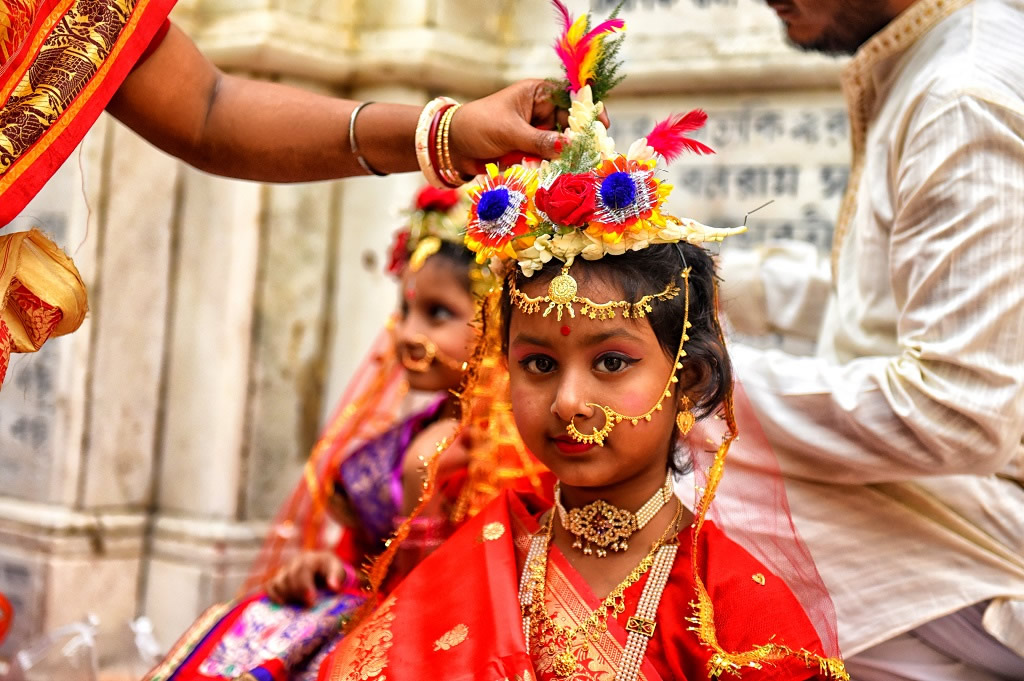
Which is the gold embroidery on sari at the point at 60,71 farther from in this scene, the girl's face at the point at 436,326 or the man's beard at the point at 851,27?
the man's beard at the point at 851,27

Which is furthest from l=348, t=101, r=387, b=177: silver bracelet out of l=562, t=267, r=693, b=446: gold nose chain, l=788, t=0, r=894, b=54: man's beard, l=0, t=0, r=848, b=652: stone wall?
l=0, t=0, r=848, b=652: stone wall

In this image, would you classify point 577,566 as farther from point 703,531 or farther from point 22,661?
point 22,661

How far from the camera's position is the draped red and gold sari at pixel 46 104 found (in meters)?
1.81

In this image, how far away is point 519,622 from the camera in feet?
6.12

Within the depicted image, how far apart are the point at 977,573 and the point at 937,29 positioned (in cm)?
122

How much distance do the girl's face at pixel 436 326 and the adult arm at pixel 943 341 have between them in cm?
86

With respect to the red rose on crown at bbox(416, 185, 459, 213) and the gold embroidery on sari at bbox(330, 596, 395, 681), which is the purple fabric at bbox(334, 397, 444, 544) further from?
the gold embroidery on sari at bbox(330, 596, 395, 681)

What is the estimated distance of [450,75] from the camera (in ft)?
13.0

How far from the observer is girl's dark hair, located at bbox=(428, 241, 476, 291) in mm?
2895

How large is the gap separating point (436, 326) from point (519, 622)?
1165 millimetres

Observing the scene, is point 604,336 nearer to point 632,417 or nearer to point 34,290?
point 632,417

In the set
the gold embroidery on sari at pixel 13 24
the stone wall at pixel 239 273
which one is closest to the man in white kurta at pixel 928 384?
the stone wall at pixel 239 273

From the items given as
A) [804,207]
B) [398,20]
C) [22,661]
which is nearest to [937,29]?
[804,207]

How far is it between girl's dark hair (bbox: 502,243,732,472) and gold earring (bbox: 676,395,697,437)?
0.02m
